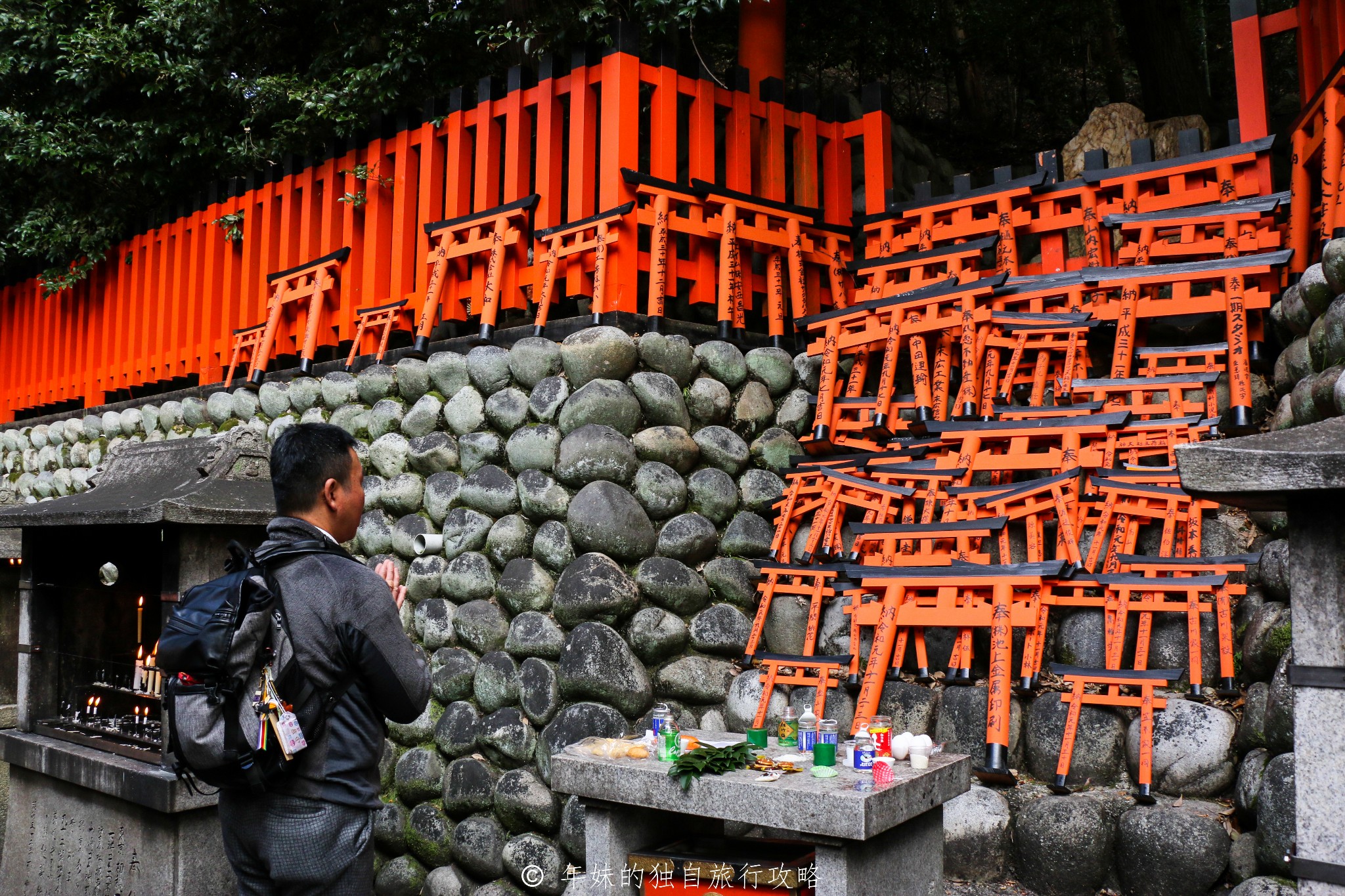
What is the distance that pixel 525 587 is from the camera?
6457 mm

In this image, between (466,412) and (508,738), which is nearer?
(508,738)

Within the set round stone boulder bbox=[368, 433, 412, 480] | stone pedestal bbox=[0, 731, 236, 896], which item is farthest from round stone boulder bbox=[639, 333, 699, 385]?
stone pedestal bbox=[0, 731, 236, 896]

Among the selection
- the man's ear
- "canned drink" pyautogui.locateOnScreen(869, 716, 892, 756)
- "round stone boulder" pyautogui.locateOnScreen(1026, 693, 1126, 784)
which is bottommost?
"round stone boulder" pyautogui.locateOnScreen(1026, 693, 1126, 784)

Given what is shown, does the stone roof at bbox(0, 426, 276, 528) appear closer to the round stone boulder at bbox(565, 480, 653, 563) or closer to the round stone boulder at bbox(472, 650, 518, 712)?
the round stone boulder at bbox(472, 650, 518, 712)

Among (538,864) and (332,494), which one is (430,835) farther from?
(332,494)

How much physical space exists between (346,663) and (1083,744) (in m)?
3.71

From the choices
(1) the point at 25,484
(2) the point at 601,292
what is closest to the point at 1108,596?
(2) the point at 601,292

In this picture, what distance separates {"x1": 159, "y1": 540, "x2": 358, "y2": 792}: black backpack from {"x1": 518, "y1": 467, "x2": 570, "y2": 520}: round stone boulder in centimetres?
363

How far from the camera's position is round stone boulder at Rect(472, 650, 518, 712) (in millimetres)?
6336

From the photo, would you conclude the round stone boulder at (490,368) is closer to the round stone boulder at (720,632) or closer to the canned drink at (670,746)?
the round stone boulder at (720,632)

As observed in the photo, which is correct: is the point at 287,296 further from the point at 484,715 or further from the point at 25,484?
the point at 25,484

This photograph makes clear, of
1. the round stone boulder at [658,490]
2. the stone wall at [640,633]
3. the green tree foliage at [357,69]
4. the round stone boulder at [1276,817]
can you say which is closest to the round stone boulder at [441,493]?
the stone wall at [640,633]

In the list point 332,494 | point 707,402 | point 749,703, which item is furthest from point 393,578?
point 707,402

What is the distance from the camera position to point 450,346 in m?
7.75
